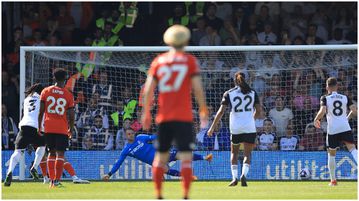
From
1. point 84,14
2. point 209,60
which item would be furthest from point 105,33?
point 209,60

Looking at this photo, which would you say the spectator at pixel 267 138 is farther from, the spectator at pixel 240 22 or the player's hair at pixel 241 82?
the player's hair at pixel 241 82

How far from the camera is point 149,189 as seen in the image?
1655 centimetres

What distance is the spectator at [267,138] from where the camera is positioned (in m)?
21.6

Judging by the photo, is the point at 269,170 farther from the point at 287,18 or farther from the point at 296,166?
the point at 287,18

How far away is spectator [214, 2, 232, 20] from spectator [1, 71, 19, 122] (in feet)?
17.6

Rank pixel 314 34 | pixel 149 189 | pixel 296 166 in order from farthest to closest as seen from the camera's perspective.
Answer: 1. pixel 314 34
2. pixel 296 166
3. pixel 149 189

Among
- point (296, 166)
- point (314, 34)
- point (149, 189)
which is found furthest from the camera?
point (314, 34)

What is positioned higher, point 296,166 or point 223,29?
point 223,29

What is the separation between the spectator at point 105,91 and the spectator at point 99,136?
314mm

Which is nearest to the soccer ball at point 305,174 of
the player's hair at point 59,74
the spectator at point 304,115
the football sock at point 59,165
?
the spectator at point 304,115

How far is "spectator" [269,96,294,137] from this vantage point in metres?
21.7

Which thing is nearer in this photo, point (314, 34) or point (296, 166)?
point (296, 166)

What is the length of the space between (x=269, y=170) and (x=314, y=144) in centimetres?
142

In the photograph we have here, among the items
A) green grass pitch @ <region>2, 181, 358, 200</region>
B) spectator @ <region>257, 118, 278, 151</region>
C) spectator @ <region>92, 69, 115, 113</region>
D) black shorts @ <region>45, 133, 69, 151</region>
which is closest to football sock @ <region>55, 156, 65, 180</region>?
black shorts @ <region>45, 133, 69, 151</region>
